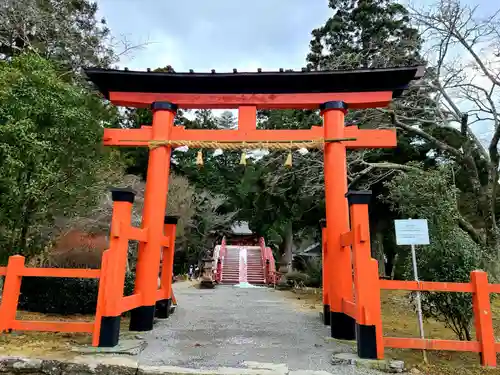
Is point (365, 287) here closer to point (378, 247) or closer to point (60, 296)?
point (60, 296)

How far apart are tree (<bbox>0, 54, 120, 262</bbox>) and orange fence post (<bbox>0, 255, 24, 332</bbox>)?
1.41 meters

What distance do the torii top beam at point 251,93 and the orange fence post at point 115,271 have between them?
6.04 feet

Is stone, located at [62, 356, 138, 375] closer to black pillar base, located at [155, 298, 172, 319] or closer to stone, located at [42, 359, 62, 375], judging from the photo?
stone, located at [42, 359, 62, 375]

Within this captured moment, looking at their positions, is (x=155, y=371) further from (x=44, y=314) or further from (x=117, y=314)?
(x=44, y=314)

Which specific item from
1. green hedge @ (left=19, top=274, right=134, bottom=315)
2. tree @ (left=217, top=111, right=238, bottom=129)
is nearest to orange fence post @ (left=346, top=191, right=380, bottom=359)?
green hedge @ (left=19, top=274, right=134, bottom=315)

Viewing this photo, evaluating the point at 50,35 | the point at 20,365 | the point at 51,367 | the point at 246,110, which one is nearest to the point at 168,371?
the point at 51,367

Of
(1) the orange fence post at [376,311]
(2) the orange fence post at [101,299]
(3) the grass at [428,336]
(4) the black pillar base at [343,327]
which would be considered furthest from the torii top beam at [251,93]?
(3) the grass at [428,336]

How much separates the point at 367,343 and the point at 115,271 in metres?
3.63

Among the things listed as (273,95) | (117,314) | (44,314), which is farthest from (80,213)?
(273,95)

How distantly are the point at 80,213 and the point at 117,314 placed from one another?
165 inches

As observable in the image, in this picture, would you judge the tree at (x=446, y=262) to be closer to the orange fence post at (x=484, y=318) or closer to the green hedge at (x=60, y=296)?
the orange fence post at (x=484, y=318)

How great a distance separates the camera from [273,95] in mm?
7070

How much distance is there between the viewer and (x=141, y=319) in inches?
241

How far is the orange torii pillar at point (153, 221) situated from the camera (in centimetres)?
616
